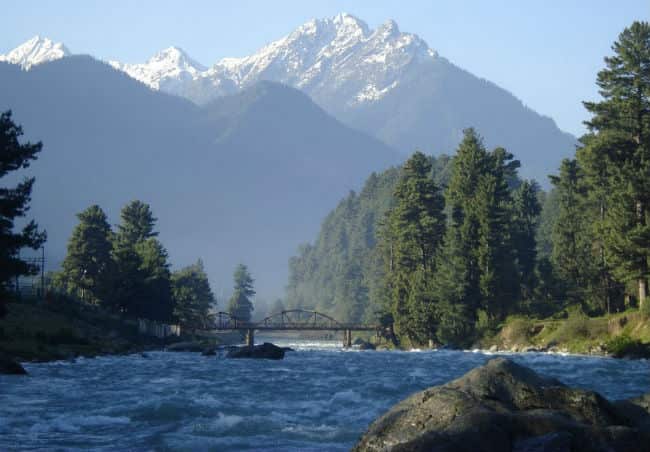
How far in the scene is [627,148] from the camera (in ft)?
247

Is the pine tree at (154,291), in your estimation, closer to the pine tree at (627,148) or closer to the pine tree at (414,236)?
the pine tree at (414,236)

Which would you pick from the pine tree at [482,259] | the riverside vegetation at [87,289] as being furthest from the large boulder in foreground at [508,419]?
the pine tree at [482,259]

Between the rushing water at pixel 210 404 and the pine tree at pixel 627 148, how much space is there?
22.4 m

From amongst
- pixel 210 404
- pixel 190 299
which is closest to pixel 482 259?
pixel 190 299

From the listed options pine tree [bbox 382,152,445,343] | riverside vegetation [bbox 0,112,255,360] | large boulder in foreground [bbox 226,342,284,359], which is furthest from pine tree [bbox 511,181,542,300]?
riverside vegetation [bbox 0,112,255,360]

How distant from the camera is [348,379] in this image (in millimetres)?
40375

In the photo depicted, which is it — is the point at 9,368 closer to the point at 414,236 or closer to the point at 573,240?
the point at 573,240

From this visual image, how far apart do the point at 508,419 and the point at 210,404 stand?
576 inches

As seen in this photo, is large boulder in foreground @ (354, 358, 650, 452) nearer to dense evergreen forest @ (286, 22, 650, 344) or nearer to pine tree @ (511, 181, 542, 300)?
dense evergreen forest @ (286, 22, 650, 344)

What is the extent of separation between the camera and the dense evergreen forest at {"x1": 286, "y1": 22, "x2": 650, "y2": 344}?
7112 cm

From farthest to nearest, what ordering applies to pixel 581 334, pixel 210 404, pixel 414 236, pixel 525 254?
1. pixel 414 236
2. pixel 525 254
3. pixel 581 334
4. pixel 210 404

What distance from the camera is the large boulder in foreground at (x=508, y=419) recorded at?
14594 millimetres

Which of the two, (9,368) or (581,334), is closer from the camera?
(9,368)

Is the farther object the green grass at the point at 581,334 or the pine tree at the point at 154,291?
the pine tree at the point at 154,291
